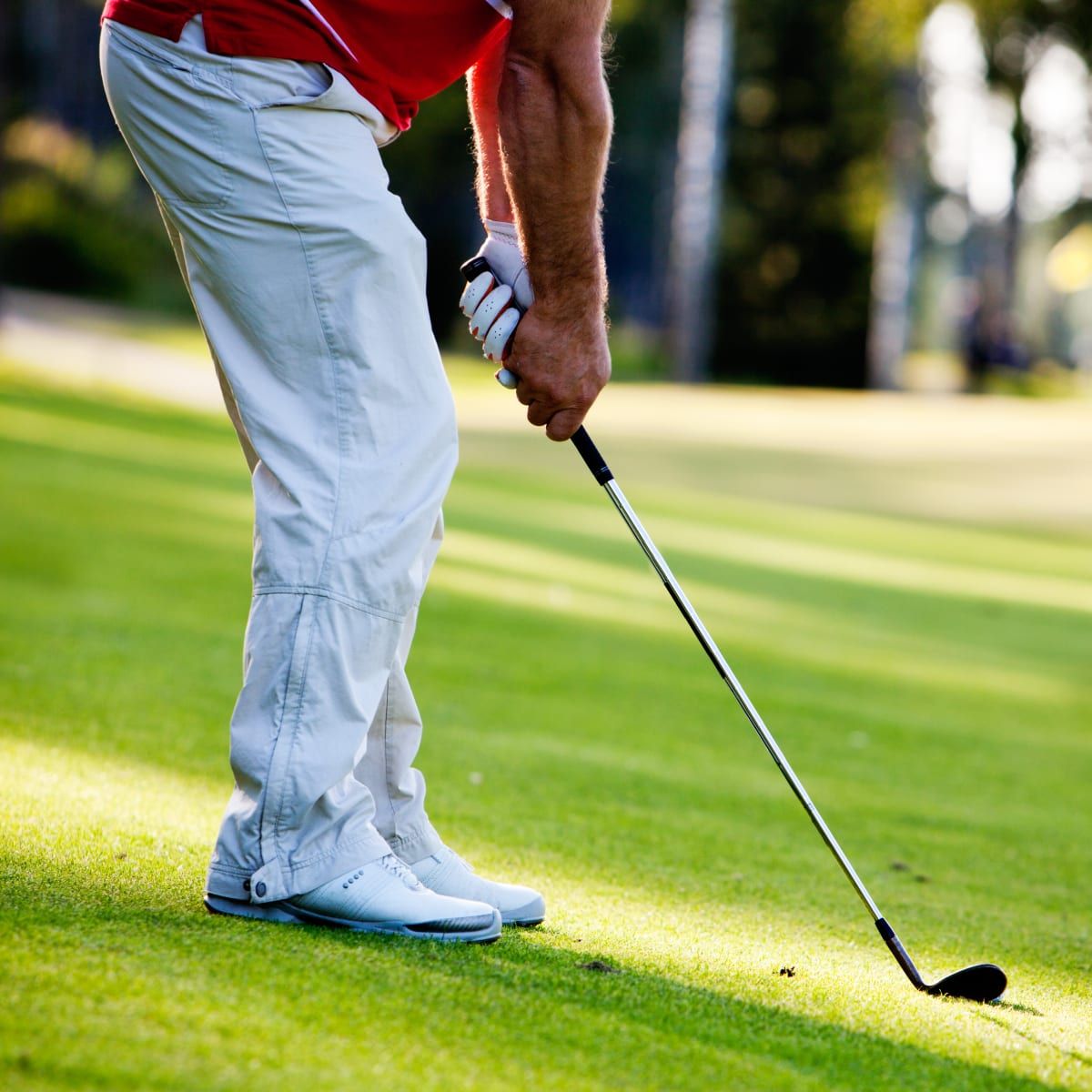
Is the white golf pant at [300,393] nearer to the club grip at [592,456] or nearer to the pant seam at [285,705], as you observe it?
the pant seam at [285,705]

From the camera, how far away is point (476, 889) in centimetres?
236

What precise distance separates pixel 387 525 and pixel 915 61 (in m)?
27.2

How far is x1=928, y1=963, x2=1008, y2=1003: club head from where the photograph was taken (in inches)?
86.0

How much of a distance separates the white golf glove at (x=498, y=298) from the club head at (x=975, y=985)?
1079 mm

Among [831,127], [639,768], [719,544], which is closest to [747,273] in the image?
[831,127]

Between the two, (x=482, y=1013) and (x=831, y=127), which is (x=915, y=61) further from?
(x=482, y=1013)

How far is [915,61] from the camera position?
27266mm

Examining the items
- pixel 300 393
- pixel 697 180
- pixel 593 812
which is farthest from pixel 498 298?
pixel 697 180

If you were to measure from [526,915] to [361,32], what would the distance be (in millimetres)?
1263

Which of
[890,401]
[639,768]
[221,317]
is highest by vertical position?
[221,317]

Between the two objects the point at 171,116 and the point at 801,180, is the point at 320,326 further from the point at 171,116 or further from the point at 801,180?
the point at 801,180

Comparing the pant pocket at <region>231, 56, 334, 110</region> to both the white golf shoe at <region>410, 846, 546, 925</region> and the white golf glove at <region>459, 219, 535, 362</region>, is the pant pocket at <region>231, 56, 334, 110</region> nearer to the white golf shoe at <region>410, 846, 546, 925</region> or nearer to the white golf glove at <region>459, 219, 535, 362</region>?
the white golf glove at <region>459, 219, 535, 362</region>

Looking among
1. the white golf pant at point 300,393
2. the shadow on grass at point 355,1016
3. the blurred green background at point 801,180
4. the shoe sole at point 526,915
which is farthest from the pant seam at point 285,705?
the blurred green background at point 801,180

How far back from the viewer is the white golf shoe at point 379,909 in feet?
6.93
